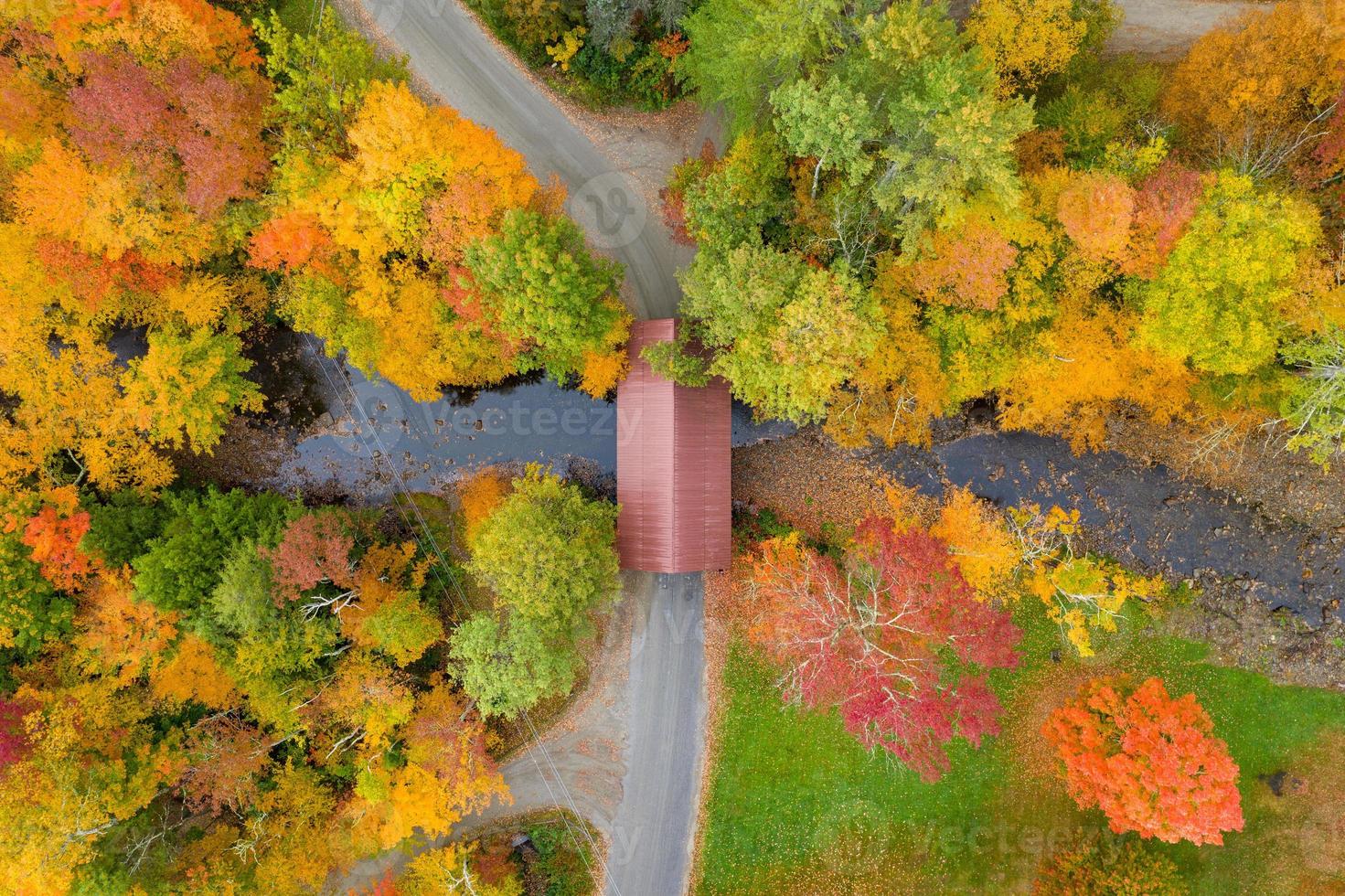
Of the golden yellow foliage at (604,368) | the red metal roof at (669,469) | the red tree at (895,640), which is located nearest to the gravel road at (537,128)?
the golden yellow foliage at (604,368)

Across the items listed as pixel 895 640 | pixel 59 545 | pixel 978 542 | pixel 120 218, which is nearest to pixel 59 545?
pixel 59 545

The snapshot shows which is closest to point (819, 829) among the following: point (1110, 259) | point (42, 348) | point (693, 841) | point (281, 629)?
point (693, 841)

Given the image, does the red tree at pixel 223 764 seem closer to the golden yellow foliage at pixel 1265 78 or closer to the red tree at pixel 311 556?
the red tree at pixel 311 556

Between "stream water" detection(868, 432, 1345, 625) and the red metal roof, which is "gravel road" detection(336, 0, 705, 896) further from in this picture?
"stream water" detection(868, 432, 1345, 625)

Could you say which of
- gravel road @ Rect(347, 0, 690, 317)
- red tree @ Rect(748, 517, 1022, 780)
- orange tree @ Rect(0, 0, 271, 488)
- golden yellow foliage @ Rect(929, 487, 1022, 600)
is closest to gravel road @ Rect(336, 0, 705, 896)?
gravel road @ Rect(347, 0, 690, 317)

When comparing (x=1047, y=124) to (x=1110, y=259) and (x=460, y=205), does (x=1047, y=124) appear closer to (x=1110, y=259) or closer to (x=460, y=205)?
(x=1110, y=259)

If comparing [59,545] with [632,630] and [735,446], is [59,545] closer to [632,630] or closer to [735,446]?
[632,630]
